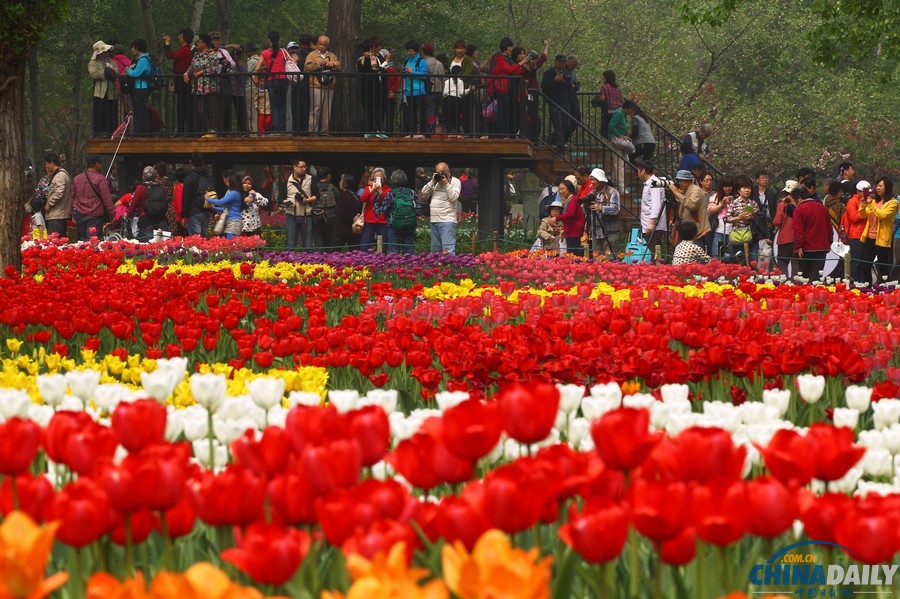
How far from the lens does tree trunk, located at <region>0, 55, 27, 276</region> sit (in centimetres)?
1350

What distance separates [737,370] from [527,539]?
125 inches

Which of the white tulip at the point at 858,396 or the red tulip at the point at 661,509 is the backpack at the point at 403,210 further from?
the red tulip at the point at 661,509

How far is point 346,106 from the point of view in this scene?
990 inches

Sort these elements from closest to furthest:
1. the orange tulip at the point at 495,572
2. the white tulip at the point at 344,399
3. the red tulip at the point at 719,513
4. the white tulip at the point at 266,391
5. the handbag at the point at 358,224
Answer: the orange tulip at the point at 495,572 → the red tulip at the point at 719,513 → the white tulip at the point at 344,399 → the white tulip at the point at 266,391 → the handbag at the point at 358,224

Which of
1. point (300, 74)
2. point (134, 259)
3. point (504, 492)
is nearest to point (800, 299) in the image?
point (504, 492)

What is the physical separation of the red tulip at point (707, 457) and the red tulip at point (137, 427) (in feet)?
4.05

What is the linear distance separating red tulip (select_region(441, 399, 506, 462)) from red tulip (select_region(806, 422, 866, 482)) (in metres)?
0.69

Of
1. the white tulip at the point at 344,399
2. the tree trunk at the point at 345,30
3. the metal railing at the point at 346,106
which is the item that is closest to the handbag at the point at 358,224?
the metal railing at the point at 346,106

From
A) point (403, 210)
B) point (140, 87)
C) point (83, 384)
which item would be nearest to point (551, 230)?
point (403, 210)

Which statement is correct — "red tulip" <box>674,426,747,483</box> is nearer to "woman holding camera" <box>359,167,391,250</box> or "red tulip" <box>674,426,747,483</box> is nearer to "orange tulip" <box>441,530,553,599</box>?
"orange tulip" <box>441,530,553,599</box>

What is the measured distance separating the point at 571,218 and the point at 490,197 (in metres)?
5.89

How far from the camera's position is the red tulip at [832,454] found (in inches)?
115

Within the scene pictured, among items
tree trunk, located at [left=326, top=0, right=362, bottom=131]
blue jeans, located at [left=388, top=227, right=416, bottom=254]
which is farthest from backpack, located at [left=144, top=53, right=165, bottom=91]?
blue jeans, located at [left=388, top=227, right=416, bottom=254]

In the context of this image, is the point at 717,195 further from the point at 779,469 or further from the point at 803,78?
the point at 803,78
